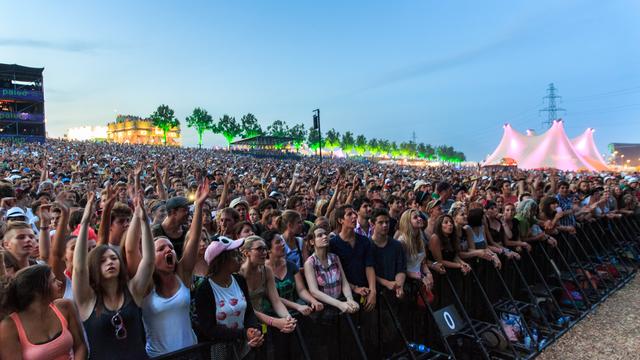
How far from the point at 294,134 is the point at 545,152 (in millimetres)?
86083

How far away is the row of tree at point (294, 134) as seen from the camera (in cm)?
10238

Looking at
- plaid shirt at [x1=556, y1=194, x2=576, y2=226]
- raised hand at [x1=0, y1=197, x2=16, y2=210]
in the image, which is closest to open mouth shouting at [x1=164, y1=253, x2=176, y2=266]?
raised hand at [x1=0, y1=197, x2=16, y2=210]

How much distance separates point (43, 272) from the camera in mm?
2535

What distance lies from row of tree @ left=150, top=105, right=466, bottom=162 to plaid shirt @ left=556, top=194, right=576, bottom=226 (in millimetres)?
69817

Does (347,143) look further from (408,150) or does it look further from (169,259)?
(169,259)

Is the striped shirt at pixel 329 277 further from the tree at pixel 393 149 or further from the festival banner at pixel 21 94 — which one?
the tree at pixel 393 149

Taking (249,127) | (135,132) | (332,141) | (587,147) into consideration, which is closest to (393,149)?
(332,141)

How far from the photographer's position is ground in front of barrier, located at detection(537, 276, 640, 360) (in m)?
5.63

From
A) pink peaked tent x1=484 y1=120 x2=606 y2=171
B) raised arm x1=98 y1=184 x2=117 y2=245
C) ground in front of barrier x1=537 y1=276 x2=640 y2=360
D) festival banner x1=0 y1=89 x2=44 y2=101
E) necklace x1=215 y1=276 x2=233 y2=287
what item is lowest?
ground in front of barrier x1=537 y1=276 x2=640 y2=360

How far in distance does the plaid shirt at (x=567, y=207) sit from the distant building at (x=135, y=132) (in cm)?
13478

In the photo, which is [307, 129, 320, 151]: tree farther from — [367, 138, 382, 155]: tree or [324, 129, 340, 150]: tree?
[367, 138, 382, 155]: tree

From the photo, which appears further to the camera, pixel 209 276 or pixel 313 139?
pixel 313 139

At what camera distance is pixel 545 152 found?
133 ft

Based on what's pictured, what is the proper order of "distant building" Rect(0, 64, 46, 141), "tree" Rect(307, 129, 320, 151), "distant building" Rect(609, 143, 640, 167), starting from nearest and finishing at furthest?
"distant building" Rect(0, 64, 46, 141)
"distant building" Rect(609, 143, 640, 167)
"tree" Rect(307, 129, 320, 151)
